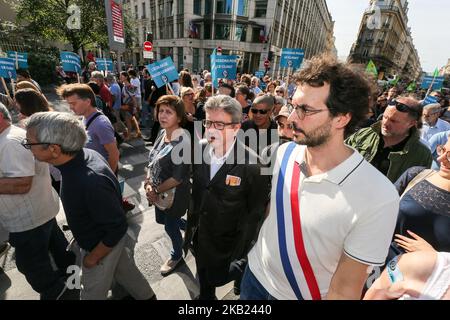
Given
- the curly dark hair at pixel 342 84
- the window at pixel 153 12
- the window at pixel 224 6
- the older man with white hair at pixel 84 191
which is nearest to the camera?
the curly dark hair at pixel 342 84

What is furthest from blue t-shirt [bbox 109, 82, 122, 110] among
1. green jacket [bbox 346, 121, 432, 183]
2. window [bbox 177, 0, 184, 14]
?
window [bbox 177, 0, 184, 14]

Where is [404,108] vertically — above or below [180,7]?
below

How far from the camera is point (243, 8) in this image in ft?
104

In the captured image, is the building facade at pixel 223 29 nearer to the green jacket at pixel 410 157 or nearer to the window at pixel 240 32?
the window at pixel 240 32

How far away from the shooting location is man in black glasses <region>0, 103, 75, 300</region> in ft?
6.63

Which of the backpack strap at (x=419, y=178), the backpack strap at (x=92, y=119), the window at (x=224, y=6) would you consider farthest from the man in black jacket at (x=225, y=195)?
the window at (x=224, y=6)

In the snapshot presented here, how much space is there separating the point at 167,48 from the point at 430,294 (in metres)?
41.9

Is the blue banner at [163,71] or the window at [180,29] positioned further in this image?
the window at [180,29]

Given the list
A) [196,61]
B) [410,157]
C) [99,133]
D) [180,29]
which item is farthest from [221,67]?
[180,29]

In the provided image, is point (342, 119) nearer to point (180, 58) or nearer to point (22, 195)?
point (22, 195)

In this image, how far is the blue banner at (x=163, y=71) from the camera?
5300 millimetres

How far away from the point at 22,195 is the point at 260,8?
121 ft

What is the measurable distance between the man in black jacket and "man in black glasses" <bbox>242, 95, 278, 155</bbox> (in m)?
1.29

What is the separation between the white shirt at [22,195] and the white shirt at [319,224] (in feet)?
6.88
